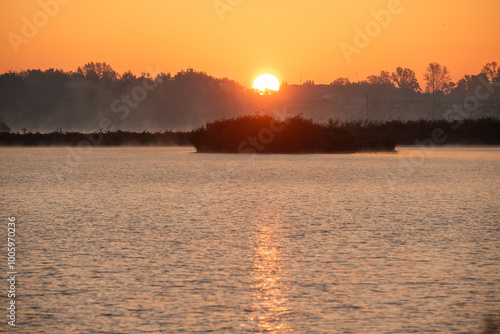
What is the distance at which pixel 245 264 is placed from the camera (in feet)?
48.9

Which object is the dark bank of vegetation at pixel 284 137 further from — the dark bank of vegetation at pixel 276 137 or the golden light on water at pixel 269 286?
the golden light on water at pixel 269 286

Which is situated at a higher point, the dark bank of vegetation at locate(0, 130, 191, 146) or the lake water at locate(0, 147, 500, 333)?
the dark bank of vegetation at locate(0, 130, 191, 146)

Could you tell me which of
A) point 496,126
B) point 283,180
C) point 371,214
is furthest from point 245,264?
point 496,126

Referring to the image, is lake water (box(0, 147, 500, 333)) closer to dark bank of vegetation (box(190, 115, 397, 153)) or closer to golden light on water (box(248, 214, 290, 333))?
golden light on water (box(248, 214, 290, 333))

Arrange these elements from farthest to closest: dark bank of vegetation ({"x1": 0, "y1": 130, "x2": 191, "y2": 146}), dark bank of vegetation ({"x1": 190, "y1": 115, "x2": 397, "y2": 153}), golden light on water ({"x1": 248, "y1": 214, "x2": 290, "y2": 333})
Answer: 1. dark bank of vegetation ({"x1": 0, "y1": 130, "x2": 191, "y2": 146})
2. dark bank of vegetation ({"x1": 190, "y1": 115, "x2": 397, "y2": 153})
3. golden light on water ({"x1": 248, "y1": 214, "x2": 290, "y2": 333})

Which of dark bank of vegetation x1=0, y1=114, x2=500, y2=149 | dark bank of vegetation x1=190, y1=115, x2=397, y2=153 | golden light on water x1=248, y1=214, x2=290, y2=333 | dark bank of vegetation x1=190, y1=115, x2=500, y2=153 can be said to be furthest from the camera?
dark bank of vegetation x1=0, y1=114, x2=500, y2=149

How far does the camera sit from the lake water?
10.9 metres

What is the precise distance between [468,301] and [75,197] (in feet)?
67.8

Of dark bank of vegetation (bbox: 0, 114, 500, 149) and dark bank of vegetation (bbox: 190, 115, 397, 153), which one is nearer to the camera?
dark bank of vegetation (bbox: 190, 115, 397, 153)

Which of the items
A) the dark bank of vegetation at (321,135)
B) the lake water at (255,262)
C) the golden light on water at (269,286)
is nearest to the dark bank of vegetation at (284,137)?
the dark bank of vegetation at (321,135)

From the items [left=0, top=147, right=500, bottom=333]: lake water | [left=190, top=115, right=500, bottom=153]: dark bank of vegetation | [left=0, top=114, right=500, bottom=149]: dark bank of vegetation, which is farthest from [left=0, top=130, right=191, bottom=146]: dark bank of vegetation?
[left=0, top=147, right=500, bottom=333]: lake water

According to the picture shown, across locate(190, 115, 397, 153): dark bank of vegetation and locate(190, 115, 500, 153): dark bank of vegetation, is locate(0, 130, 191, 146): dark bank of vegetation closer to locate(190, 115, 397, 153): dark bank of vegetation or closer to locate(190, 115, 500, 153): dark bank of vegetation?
locate(190, 115, 500, 153): dark bank of vegetation

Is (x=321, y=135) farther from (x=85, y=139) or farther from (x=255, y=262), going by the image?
(x=255, y=262)

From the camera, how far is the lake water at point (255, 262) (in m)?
10.9
